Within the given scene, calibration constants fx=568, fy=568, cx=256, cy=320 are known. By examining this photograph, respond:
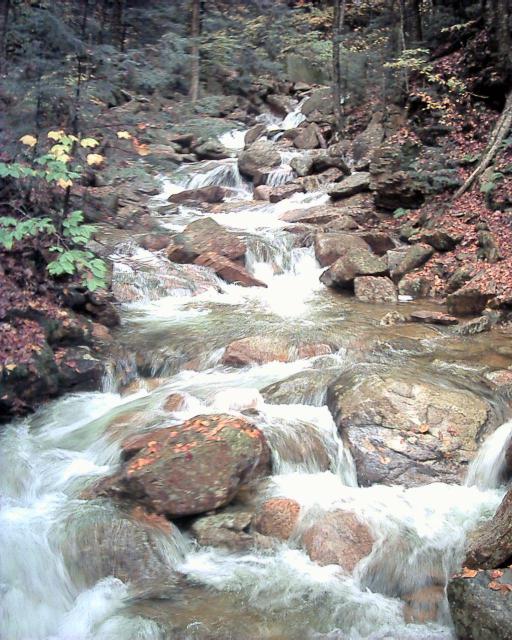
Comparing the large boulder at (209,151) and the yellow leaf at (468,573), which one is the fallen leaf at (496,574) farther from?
the large boulder at (209,151)

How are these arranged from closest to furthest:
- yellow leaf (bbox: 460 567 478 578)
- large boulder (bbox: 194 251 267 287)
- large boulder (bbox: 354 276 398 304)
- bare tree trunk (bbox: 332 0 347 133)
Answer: yellow leaf (bbox: 460 567 478 578), large boulder (bbox: 354 276 398 304), large boulder (bbox: 194 251 267 287), bare tree trunk (bbox: 332 0 347 133)

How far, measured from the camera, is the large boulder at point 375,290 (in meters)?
9.98

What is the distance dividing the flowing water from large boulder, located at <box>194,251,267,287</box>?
211cm

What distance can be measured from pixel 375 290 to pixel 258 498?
5.60m

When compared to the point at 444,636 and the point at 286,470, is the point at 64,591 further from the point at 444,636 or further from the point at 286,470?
the point at 444,636

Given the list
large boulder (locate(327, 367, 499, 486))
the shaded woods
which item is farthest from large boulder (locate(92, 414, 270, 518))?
large boulder (locate(327, 367, 499, 486))

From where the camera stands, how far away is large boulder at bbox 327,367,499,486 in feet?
18.3

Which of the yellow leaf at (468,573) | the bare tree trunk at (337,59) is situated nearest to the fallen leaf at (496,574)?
the yellow leaf at (468,573)

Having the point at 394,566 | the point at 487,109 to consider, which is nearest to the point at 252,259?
the point at 487,109

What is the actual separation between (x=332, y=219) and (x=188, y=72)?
8866 mm

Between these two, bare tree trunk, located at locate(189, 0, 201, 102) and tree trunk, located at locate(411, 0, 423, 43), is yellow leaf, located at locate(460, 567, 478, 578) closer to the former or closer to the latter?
tree trunk, located at locate(411, 0, 423, 43)

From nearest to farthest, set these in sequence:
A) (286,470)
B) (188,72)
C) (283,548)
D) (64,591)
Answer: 1. (64,591)
2. (283,548)
3. (286,470)
4. (188,72)

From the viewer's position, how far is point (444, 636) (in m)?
3.97

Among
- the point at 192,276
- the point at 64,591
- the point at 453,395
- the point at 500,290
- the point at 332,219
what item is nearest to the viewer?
the point at 64,591
